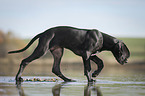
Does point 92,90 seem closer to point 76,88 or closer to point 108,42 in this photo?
point 76,88

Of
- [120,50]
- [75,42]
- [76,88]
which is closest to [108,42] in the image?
[120,50]

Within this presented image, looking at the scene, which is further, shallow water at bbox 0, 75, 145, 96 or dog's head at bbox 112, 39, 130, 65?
dog's head at bbox 112, 39, 130, 65

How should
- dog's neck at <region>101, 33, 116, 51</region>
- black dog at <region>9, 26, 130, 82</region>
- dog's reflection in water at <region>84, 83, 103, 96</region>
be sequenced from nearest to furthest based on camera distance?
dog's reflection in water at <region>84, 83, 103, 96</region>
black dog at <region>9, 26, 130, 82</region>
dog's neck at <region>101, 33, 116, 51</region>

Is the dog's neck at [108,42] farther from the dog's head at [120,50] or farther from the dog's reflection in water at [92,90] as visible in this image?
the dog's reflection in water at [92,90]

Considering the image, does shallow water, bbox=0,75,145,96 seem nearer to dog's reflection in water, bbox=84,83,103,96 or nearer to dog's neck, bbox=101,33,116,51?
dog's reflection in water, bbox=84,83,103,96

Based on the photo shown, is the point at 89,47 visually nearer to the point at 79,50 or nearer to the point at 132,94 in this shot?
the point at 79,50

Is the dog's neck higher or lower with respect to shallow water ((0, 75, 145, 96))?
higher

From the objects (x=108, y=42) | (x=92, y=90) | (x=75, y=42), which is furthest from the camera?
(x=108, y=42)

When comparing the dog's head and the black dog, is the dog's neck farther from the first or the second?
the dog's head

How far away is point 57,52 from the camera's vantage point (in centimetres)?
1303

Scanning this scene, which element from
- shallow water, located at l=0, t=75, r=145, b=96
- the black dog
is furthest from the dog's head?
shallow water, located at l=0, t=75, r=145, b=96

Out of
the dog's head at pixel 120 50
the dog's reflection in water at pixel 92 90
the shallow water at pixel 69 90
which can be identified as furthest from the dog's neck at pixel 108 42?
the dog's reflection in water at pixel 92 90

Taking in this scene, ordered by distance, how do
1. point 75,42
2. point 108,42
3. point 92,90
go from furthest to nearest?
point 108,42
point 75,42
point 92,90

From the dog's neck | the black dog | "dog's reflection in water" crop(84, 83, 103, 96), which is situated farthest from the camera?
the dog's neck
